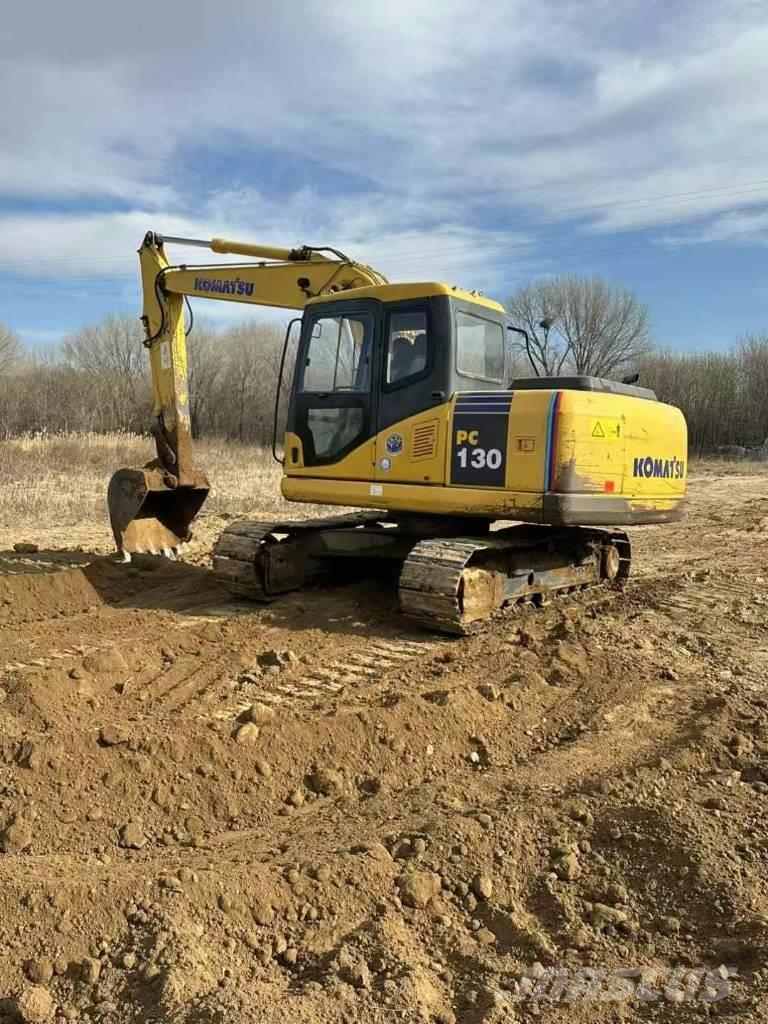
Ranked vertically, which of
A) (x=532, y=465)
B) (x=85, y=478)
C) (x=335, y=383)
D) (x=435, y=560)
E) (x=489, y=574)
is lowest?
(x=489, y=574)

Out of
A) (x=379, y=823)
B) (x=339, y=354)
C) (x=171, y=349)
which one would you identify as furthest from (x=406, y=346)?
(x=379, y=823)

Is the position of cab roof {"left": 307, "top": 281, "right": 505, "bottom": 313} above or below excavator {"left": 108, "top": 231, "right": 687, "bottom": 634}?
above

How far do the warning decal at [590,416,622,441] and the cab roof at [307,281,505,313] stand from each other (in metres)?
1.54

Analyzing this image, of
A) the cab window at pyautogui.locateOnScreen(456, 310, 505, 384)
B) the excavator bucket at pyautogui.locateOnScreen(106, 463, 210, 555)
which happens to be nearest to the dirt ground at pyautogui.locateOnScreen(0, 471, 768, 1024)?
the excavator bucket at pyautogui.locateOnScreen(106, 463, 210, 555)

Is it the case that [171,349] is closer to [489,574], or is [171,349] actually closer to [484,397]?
[484,397]

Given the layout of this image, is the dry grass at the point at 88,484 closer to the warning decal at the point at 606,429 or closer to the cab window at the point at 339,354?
the cab window at the point at 339,354

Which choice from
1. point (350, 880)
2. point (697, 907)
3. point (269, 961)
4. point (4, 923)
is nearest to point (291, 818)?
point (350, 880)

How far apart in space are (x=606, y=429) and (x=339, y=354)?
7.85 ft

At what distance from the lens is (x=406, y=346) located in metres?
6.80

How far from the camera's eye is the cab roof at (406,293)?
263 inches

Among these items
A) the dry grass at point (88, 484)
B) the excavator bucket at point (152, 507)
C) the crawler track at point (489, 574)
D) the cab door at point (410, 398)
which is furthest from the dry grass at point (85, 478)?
the cab door at point (410, 398)

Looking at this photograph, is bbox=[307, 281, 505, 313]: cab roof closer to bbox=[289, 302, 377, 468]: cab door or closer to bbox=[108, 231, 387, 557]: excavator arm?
bbox=[289, 302, 377, 468]: cab door

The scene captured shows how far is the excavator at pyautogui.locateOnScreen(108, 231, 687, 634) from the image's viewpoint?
6332 millimetres

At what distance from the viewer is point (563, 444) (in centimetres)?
622
